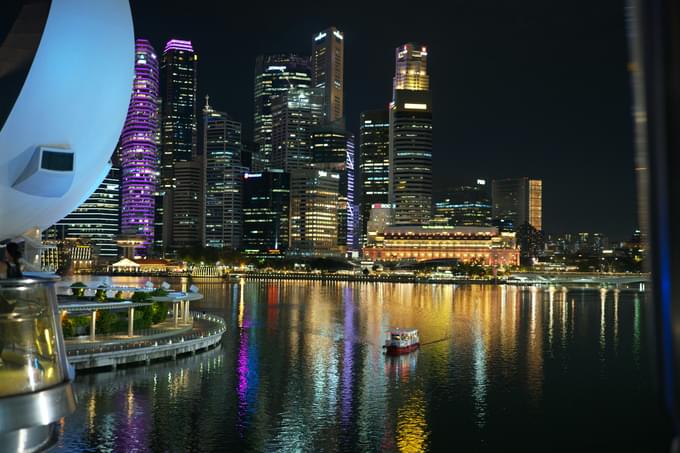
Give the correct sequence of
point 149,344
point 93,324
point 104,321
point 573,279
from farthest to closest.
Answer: point 573,279 → point 104,321 → point 149,344 → point 93,324

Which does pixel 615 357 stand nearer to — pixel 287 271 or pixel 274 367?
pixel 274 367

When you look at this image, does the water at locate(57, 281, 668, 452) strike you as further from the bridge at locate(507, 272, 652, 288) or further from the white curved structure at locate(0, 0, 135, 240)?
the bridge at locate(507, 272, 652, 288)

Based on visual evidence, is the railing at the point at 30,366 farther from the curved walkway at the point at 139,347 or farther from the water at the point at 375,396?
the curved walkway at the point at 139,347

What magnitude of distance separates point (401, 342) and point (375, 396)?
12517 millimetres

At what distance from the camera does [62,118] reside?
29.0 ft

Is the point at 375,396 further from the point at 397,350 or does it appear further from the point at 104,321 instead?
the point at 104,321

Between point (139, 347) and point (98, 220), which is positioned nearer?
point (139, 347)

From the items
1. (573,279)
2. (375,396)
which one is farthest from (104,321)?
(573,279)

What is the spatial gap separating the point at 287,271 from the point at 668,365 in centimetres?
17156

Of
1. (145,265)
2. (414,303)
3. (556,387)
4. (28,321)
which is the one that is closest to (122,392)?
(556,387)

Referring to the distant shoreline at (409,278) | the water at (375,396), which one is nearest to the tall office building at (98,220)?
the distant shoreline at (409,278)

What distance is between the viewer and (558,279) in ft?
478

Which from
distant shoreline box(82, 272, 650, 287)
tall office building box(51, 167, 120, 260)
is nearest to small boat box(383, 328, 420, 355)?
distant shoreline box(82, 272, 650, 287)

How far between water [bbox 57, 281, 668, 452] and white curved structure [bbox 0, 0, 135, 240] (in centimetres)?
1445
